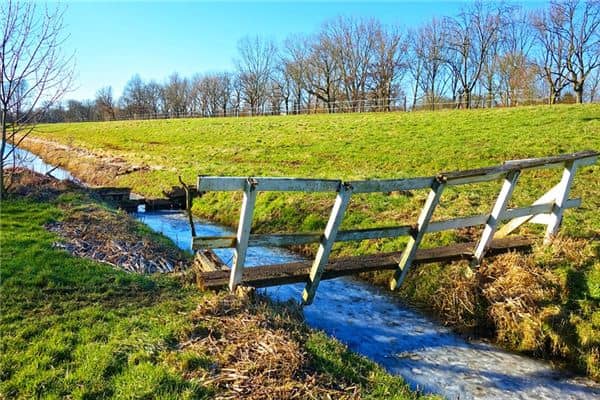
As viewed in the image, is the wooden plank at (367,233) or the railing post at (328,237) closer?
the railing post at (328,237)

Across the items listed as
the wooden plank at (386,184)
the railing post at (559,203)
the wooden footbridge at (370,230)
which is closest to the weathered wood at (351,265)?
the wooden footbridge at (370,230)

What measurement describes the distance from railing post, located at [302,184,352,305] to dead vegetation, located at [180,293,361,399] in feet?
3.33

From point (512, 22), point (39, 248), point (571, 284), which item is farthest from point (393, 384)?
point (512, 22)

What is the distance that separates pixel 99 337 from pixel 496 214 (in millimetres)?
6292

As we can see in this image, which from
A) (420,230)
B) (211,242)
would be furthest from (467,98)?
(211,242)

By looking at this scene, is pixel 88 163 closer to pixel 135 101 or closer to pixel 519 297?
pixel 519 297

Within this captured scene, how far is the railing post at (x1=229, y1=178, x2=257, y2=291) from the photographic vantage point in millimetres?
5477

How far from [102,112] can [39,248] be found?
9649cm

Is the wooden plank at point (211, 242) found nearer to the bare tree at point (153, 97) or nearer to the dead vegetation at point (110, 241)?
the dead vegetation at point (110, 241)

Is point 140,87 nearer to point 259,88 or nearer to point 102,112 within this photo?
point 102,112

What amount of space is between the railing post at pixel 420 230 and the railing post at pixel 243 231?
2777mm

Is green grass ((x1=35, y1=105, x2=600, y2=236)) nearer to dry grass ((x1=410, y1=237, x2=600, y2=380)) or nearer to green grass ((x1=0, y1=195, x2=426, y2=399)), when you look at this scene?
dry grass ((x1=410, y1=237, x2=600, y2=380))

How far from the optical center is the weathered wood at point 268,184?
5177 millimetres

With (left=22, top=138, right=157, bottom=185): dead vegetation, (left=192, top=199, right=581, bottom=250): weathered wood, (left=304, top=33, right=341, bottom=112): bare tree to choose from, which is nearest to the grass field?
(left=22, top=138, right=157, bottom=185): dead vegetation
